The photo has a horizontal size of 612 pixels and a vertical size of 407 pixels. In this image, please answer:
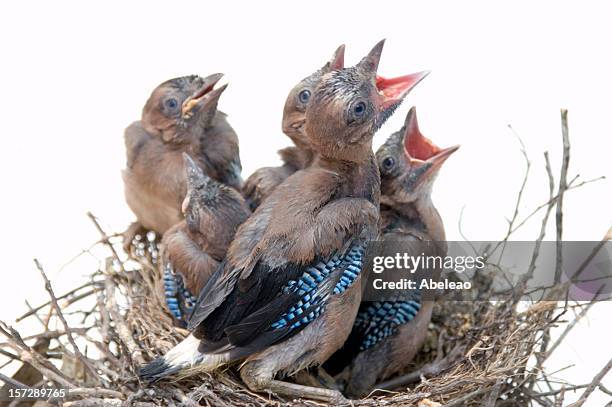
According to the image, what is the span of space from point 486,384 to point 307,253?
0.65m

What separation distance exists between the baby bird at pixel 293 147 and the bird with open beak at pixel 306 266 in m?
0.25

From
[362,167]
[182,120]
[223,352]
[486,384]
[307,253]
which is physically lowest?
[486,384]

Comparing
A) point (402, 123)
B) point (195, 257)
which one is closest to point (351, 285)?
point (195, 257)

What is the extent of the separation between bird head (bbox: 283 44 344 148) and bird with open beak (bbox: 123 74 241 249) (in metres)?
0.30

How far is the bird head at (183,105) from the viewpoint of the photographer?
3.14 metres

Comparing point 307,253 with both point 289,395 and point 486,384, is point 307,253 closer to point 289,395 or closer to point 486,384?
point 289,395

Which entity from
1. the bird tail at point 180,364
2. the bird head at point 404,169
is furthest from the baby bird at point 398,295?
the bird tail at point 180,364

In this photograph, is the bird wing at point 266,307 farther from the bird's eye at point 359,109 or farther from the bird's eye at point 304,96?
the bird's eye at point 304,96

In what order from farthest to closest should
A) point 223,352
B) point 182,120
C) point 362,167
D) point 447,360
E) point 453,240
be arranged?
point 453,240, point 182,120, point 447,360, point 362,167, point 223,352

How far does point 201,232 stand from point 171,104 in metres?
0.57

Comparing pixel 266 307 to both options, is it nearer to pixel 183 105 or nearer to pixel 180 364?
pixel 180 364

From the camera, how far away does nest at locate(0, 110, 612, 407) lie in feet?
8.40

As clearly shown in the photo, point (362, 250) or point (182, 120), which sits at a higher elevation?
point (182, 120)

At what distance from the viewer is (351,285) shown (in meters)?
2.63
